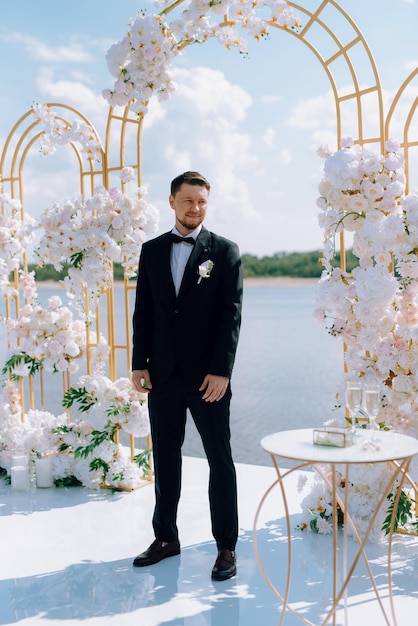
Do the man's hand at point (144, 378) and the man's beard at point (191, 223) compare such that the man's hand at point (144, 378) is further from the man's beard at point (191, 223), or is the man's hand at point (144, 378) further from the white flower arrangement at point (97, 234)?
the white flower arrangement at point (97, 234)

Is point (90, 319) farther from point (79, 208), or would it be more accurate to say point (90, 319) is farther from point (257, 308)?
point (257, 308)

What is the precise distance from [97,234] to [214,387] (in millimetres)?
1543

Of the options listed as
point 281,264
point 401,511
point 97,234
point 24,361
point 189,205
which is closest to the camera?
point 189,205

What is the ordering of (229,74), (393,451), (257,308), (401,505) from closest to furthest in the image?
(393,451), (401,505), (229,74), (257,308)

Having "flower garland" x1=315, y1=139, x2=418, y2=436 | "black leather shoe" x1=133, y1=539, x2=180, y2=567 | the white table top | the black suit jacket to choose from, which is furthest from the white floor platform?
the black suit jacket

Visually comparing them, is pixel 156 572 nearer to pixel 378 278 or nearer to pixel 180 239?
pixel 180 239

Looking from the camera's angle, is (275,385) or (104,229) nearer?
(104,229)

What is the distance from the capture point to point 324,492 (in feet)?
12.3

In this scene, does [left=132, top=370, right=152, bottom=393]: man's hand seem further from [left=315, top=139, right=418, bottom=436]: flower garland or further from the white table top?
the white table top

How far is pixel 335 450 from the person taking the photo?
2363 millimetres

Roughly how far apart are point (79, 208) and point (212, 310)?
152 cm

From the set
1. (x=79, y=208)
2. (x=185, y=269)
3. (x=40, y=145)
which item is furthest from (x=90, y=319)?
(x=185, y=269)

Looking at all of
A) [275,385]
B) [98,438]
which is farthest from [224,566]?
[275,385]

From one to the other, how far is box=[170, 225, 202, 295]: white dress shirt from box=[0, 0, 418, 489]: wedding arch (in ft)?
2.29
